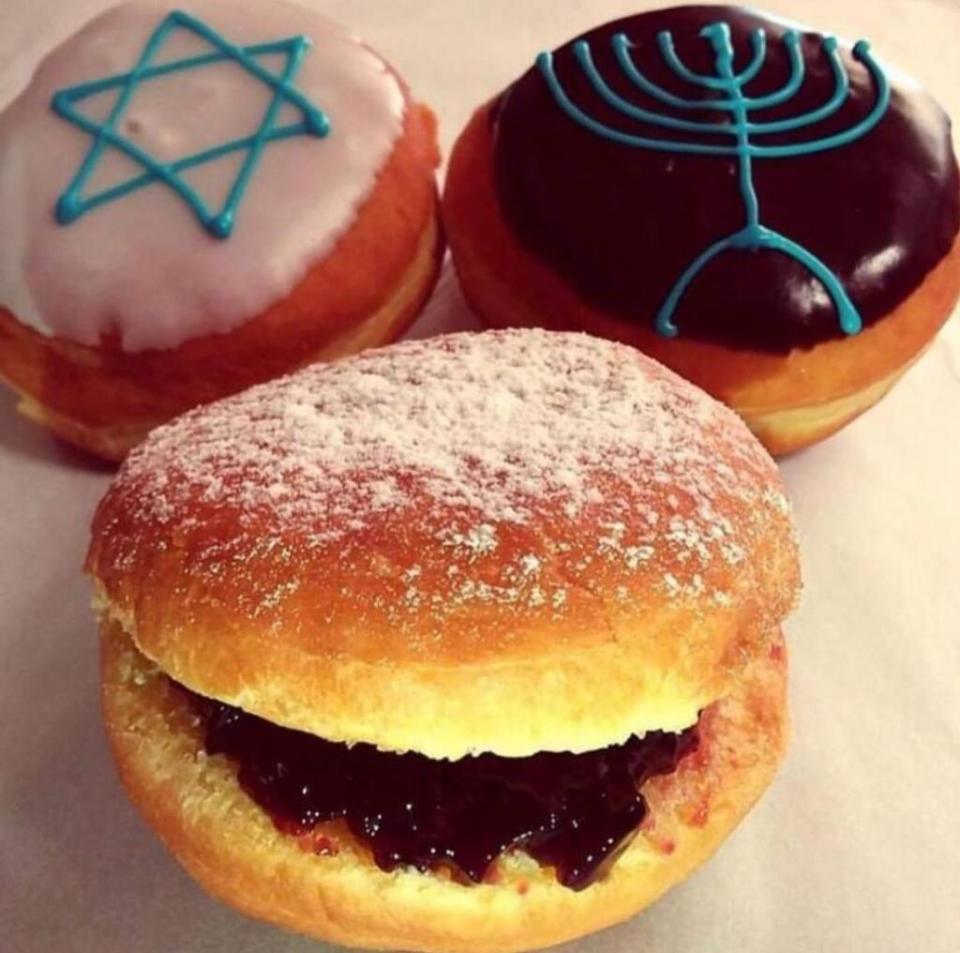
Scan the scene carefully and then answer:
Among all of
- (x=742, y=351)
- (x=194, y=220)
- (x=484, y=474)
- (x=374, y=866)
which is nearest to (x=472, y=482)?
(x=484, y=474)

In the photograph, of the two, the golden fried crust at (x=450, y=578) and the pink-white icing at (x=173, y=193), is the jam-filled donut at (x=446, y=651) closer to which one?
the golden fried crust at (x=450, y=578)

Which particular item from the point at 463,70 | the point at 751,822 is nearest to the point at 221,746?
the point at 751,822

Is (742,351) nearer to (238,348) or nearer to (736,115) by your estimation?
(736,115)

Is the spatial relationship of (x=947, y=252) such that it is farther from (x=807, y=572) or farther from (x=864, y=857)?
(x=864, y=857)

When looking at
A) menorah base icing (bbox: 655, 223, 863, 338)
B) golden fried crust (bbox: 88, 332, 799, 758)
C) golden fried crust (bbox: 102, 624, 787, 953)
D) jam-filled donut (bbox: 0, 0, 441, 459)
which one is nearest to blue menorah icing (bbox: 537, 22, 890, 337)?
menorah base icing (bbox: 655, 223, 863, 338)

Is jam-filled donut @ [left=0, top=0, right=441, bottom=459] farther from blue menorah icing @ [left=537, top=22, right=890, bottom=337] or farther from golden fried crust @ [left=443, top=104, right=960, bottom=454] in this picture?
blue menorah icing @ [left=537, top=22, right=890, bottom=337]

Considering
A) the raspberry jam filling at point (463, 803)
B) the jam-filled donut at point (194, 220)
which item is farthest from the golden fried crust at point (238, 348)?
the raspberry jam filling at point (463, 803)
